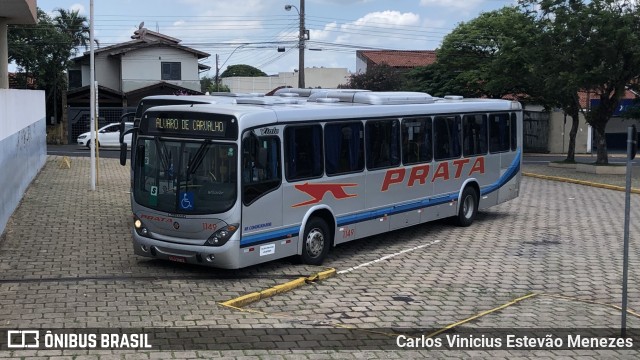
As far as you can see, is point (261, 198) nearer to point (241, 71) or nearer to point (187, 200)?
point (187, 200)

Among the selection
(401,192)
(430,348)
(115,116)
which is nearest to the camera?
(430,348)

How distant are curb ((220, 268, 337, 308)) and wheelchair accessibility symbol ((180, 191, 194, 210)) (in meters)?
1.65

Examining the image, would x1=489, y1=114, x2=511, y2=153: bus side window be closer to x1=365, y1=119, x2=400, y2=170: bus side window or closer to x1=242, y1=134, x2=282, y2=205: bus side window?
x1=365, y1=119, x2=400, y2=170: bus side window

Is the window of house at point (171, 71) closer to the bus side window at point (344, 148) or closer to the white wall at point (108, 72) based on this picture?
the white wall at point (108, 72)

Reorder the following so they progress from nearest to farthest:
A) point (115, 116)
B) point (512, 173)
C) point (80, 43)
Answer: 1. point (512, 173)
2. point (115, 116)
3. point (80, 43)

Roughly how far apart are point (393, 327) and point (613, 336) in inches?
101

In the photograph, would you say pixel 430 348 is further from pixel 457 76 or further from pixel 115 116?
pixel 115 116

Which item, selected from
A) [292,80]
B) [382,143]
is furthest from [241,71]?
[382,143]

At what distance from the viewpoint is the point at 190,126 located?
11.2 m

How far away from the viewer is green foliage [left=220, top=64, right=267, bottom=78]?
4239 inches

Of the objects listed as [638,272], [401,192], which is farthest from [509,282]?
[401,192]

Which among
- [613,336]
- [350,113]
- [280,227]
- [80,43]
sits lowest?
[613,336]

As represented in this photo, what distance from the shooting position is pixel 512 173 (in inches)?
722

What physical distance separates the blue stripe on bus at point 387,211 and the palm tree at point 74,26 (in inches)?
1584
